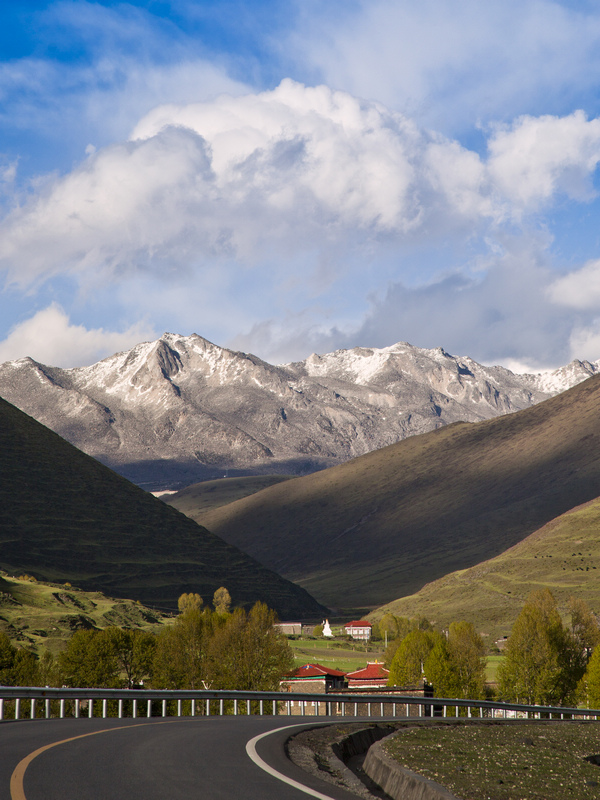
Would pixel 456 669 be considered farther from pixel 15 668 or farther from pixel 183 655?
pixel 15 668

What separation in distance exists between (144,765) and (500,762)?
7.91 metres

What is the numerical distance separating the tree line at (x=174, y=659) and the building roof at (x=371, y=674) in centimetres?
802

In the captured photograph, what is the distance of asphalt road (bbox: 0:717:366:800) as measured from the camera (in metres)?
12.2

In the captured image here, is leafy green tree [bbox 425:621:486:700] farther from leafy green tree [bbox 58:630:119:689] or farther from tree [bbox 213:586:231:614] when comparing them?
tree [bbox 213:586:231:614]

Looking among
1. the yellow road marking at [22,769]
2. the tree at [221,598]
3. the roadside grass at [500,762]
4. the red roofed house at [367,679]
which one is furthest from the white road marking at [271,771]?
the tree at [221,598]

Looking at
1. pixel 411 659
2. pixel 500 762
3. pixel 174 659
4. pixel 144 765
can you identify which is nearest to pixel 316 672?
pixel 174 659

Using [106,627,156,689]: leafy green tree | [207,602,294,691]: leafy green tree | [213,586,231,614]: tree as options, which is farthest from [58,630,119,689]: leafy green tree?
[213,586,231,614]: tree

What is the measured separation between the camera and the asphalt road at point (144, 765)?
40.1ft

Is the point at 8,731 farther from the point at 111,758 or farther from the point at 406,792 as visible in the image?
the point at 406,792

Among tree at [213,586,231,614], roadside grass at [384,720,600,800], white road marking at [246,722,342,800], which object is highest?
tree at [213,586,231,614]

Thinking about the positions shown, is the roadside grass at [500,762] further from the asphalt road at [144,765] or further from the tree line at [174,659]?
the tree line at [174,659]

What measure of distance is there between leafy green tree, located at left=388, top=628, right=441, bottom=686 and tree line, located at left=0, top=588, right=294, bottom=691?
13.6m

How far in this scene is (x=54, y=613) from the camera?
136625 millimetres

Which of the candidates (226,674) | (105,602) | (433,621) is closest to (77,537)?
(105,602)
